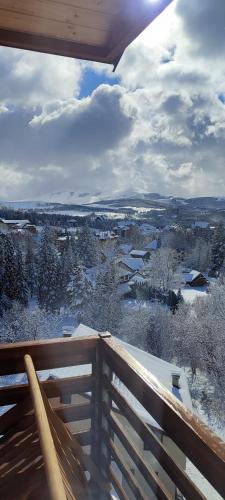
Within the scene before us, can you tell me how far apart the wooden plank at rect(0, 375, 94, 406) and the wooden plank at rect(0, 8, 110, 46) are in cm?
158

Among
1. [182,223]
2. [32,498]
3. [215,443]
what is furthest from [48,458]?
[182,223]

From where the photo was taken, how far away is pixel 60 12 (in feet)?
4.46

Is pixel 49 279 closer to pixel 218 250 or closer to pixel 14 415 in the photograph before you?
pixel 218 250

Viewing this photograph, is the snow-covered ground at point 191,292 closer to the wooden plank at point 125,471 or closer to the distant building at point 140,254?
the distant building at point 140,254

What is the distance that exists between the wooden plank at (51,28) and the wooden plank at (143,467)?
1.75m

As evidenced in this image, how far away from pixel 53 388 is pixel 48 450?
77 cm

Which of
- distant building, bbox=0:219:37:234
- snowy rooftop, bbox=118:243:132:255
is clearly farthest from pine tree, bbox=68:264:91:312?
snowy rooftop, bbox=118:243:132:255

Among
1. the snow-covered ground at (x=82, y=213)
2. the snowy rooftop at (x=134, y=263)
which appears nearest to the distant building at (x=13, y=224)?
the snow-covered ground at (x=82, y=213)

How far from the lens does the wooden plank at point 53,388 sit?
1.43 meters

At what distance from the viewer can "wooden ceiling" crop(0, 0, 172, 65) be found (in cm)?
130

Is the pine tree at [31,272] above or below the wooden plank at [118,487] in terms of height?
below

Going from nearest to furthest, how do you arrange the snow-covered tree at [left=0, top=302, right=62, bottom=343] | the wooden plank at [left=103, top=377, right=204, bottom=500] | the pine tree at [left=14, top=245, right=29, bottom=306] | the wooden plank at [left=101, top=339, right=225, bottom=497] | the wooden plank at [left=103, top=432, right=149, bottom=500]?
the wooden plank at [left=101, top=339, right=225, bottom=497] < the wooden plank at [left=103, top=377, right=204, bottom=500] < the wooden plank at [left=103, top=432, right=149, bottom=500] < the snow-covered tree at [left=0, top=302, right=62, bottom=343] < the pine tree at [left=14, top=245, right=29, bottom=306]

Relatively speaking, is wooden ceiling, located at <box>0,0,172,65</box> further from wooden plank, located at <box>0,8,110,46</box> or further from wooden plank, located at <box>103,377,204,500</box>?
wooden plank, located at <box>103,377,204,500</box>

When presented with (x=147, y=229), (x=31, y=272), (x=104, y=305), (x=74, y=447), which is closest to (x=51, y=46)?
(x=74, y=447)
